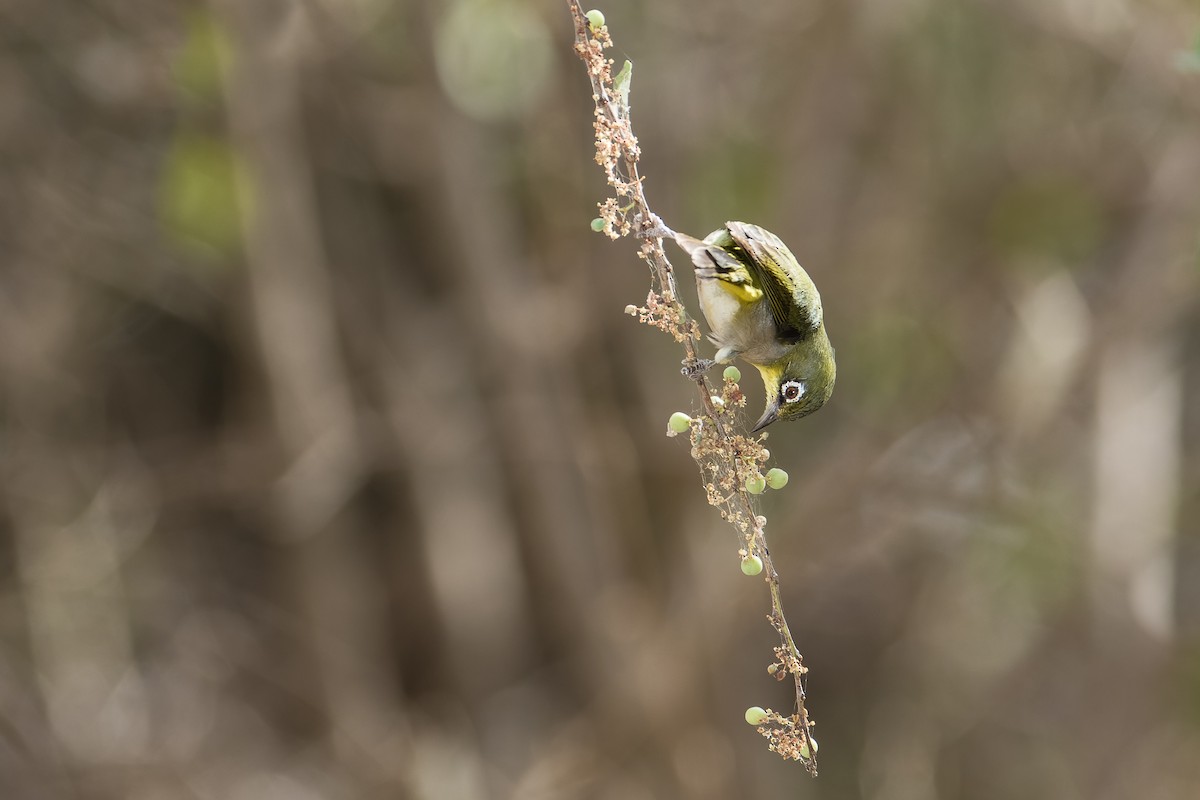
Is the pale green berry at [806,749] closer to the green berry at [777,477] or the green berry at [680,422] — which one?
the green berry at [777,477]

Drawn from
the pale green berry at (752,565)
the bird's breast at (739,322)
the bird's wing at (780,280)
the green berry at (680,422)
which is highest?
the bird's wing at (780,280)

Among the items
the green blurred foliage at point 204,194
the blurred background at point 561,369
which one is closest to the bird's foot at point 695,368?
the blurred background at point 561,369

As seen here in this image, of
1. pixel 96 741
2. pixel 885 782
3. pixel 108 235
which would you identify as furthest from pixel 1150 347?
pixel 96 741

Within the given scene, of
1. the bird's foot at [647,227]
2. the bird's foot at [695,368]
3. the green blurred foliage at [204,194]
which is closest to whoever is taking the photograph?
the bird's foot at [647,227]

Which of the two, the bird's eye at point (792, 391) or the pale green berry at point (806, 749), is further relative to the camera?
the bird's eye at point (792, 391)

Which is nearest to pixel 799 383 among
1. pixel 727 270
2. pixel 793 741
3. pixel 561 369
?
pixel 727 270

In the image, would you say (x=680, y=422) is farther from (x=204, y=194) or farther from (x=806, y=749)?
(x=204, y=194)
